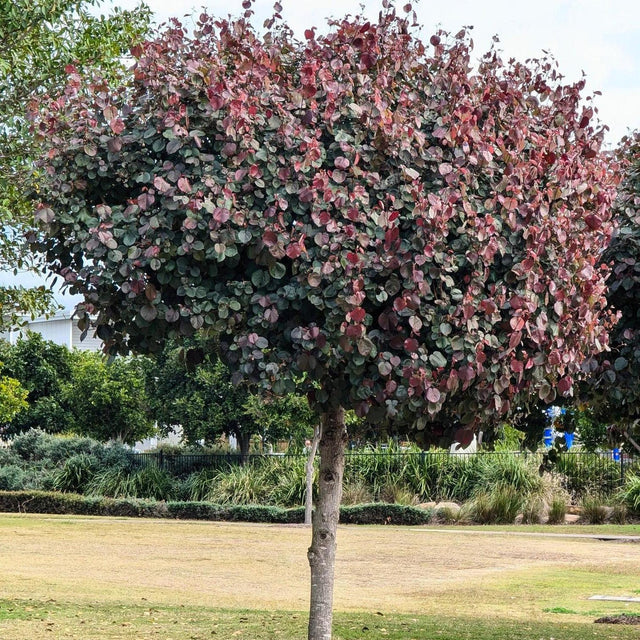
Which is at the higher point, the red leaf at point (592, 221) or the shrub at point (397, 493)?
the red leaf at point (592, 221)

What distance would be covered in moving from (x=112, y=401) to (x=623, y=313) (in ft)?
99.7

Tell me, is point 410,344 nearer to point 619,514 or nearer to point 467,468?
point 619,514

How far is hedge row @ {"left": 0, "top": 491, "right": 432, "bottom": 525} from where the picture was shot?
1007 inches

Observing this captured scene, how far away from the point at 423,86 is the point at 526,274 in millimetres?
1470

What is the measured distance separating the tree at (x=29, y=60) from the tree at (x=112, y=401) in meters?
23.9

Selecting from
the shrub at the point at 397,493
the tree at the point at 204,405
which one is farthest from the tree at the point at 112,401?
the shrub at the point at 397,493

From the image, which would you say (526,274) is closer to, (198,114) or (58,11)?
(198,114)

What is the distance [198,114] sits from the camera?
20.4ft

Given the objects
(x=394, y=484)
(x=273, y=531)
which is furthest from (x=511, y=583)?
(x=394, y=484)

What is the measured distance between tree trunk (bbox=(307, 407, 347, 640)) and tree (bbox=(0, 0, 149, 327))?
16.1ft

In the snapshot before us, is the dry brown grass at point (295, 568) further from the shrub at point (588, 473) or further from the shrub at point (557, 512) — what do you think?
the shrub at point (588, 473)

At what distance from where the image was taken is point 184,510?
90.2 ft

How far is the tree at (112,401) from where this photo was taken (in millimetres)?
36469

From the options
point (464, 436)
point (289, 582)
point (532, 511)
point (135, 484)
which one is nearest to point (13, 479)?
point (135, 484)
